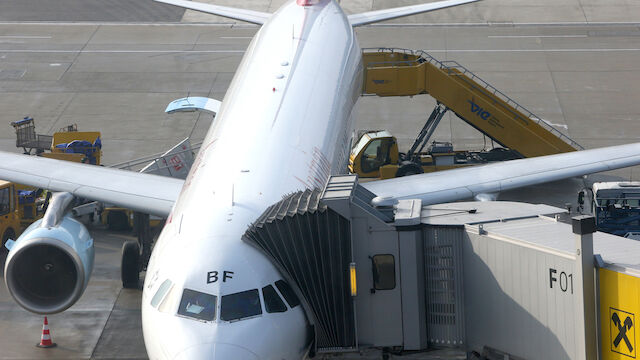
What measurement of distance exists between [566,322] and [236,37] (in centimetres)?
3623

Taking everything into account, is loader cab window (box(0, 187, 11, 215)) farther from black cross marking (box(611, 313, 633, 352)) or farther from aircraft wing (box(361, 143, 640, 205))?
black cross marking (box(611, 313, 633, 352))

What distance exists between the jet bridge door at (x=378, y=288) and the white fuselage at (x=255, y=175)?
0.98 meters

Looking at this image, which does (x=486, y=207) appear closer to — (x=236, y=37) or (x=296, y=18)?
(x=296, y=18)

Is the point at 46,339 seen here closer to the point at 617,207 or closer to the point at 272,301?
the point at 272,301

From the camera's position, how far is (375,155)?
105 ft

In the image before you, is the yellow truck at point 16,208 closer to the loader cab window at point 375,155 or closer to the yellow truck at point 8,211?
the yellow truck at point 8,211

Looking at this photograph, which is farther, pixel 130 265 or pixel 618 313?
pixel 130 265

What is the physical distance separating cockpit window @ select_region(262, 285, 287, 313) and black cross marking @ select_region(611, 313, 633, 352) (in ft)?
15.4

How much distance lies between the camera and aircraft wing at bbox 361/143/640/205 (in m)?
23.9

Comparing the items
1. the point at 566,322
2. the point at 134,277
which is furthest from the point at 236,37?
the point at 566,322

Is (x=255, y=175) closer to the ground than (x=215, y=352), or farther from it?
farther from it

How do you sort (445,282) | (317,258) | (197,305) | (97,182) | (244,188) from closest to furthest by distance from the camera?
(197,305) → (317,258) → (445,282) → (244,188) → (97,182)

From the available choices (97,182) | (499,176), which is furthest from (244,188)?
(499,176)

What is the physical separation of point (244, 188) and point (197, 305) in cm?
343
